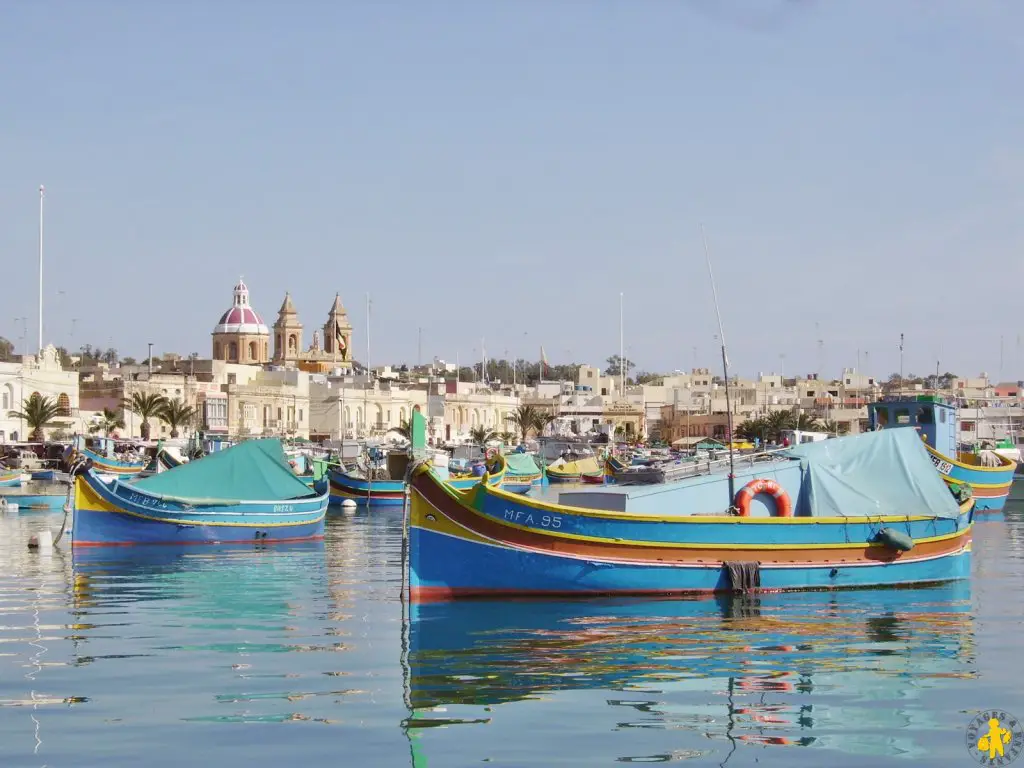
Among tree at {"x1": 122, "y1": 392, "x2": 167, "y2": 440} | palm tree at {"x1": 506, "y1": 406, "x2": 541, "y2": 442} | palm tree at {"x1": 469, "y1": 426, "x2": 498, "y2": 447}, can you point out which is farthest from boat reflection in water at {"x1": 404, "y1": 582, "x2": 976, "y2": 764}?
palm tree at {"x1": 506, "y1": 406, "x2": 541, "y2": 442}

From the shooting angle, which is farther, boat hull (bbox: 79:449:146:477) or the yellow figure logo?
boat hull (bbox: 79:449:146:477)

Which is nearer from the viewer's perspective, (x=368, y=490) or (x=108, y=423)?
(x=368, y=490)

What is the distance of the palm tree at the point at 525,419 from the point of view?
129250 millimetres

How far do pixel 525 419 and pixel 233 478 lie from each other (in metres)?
90.0

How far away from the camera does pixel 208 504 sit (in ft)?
127

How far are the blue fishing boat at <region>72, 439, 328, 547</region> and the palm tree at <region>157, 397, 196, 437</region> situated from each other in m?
49.4

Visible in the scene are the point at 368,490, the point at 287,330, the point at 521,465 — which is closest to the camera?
the point at 368,490

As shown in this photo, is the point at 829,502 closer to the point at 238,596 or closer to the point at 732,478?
the point at 732,478

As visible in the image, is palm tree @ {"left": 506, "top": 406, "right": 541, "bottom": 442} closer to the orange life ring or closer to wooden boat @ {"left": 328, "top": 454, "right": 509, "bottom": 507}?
wooden boat @ {"left": 328, "top": 454, "right": 509, "bottom": 507}

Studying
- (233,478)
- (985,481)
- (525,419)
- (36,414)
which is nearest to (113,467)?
(36,414)

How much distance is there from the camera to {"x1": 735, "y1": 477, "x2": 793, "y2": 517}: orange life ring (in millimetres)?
25484

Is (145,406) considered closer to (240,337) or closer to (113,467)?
(113,467)

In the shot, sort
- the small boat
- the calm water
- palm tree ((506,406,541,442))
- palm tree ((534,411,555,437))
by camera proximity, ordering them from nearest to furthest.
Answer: the calm water, the small boat, palm tree ((506,406,541,442)), palm tree ((534,411,555,437))

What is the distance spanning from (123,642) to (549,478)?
5417 centimetres
